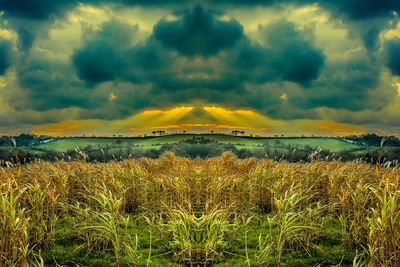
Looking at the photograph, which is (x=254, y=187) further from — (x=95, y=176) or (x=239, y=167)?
(x=95, y=176)

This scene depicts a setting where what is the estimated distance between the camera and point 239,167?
36.5ft

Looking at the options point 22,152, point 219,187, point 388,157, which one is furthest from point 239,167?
point 22,152

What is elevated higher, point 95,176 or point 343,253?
point 95,176

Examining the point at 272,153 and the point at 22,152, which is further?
the point at 272,153

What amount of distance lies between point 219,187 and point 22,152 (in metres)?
15.8

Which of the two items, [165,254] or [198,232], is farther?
[165,254]

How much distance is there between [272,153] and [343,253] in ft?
51.8

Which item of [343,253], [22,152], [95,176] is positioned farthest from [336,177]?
[22,152]

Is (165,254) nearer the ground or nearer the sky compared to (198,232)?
nearer the ground

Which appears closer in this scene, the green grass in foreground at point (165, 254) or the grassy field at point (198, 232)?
the grassy field at point (198, 232)

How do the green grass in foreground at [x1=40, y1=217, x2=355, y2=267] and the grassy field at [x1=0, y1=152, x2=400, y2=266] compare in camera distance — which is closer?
the grassy field at [x1=0, y1=152, x2=400, y2=266]

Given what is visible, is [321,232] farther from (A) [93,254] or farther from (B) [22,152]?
(B) [22,152]

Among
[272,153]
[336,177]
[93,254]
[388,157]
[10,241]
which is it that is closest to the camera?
[10,241]

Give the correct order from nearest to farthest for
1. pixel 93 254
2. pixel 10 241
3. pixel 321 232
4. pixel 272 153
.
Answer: pixel 10 241 → pixel 93 254 → pixel 321 232 → pixel 272 153
